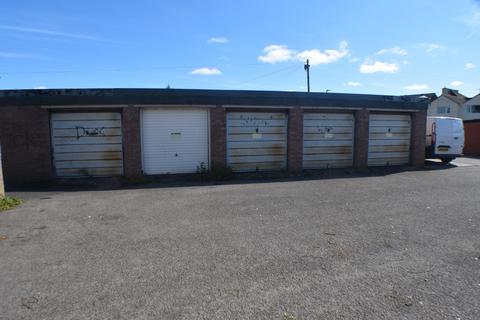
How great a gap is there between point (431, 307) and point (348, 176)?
9.15m

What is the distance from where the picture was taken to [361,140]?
45.5ft

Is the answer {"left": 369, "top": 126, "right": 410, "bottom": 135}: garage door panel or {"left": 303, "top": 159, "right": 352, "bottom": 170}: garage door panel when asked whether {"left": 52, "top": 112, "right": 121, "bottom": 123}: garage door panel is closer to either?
{"left": 303, "top": 159, "right": 352, "bottom": 170}: garage door panel

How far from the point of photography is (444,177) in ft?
37.9

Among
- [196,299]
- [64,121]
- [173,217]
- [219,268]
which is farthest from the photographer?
[64,121]

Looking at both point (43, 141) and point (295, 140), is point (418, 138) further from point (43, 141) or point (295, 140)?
point (43, 141)

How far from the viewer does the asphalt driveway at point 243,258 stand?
124 inches

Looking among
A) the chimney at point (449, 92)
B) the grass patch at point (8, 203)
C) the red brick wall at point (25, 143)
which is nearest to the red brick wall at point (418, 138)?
the red brick wall at point (25, 143)

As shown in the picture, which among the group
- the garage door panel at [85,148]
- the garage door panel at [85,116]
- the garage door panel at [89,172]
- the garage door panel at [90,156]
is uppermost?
the garage door panel at [85,116]

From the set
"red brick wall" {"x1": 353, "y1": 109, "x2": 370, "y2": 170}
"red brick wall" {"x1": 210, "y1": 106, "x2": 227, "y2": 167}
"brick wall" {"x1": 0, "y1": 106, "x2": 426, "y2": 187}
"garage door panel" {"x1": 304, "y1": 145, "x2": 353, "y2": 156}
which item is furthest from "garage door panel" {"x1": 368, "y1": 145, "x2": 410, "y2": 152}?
"red brick wall" {"x1": 210, "y1": 106, "x2": 227, "y2": 167}

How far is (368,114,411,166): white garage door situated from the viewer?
46.9 ft

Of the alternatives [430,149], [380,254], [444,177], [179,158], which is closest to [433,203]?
[380,254]

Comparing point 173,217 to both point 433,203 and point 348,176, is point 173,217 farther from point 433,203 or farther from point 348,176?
point 348,176

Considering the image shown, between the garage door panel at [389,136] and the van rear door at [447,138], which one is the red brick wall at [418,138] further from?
the van rear door at [447,138]

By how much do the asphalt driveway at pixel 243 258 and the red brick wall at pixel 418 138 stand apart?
714 cm
